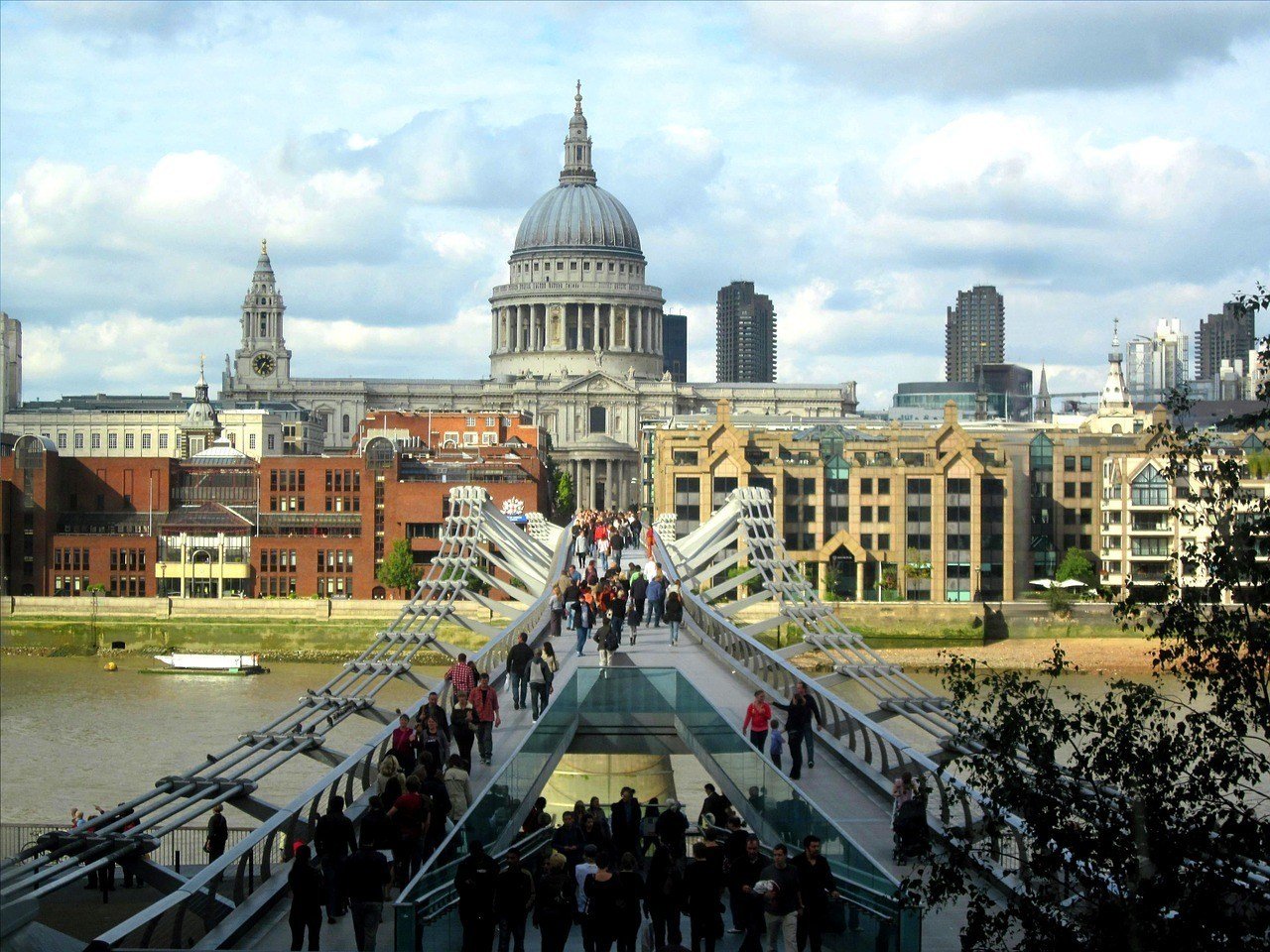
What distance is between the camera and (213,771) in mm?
15133

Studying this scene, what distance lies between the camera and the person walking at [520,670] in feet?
59.1

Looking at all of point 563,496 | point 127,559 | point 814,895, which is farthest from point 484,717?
point 563,496

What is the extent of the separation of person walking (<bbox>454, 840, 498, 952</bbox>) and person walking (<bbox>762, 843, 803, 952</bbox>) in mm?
1472

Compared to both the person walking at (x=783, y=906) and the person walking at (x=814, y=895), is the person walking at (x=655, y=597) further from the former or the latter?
the person walking at (x=814, y=895)

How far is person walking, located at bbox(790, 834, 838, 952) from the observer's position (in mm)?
10141

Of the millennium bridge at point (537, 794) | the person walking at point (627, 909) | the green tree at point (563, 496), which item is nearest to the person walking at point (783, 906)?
the millennium bridge at point (537, 794)

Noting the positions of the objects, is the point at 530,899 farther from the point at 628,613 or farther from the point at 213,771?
the point at 628,613

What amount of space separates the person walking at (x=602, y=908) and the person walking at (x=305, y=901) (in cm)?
146

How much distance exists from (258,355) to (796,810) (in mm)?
117483

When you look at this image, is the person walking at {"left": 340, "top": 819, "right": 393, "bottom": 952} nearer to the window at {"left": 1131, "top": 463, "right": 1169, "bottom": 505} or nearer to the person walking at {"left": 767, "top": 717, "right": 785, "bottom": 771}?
the person walking at {"left": 767, "top": 717, "right": 785, "bottom": 771}

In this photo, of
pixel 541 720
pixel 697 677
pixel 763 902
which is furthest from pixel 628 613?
pixel 763 902

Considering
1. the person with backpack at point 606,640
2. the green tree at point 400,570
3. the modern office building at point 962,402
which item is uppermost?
the modern office building at point 962,402

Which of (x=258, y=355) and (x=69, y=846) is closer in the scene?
(x=69, y=846)

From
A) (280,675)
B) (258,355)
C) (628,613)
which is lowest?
(280,675)
